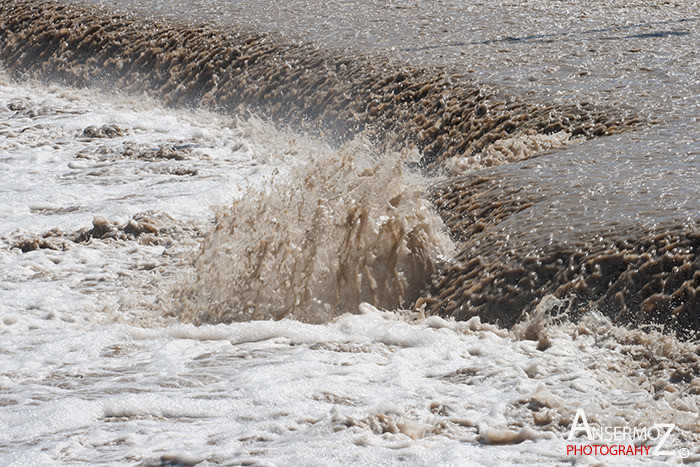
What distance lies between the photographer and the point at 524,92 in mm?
7191

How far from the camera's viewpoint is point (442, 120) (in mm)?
7273

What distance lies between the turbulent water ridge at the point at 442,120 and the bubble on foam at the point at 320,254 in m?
0.23

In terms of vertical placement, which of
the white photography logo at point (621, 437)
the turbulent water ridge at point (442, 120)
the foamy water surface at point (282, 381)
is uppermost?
the turbulent water ridge at point (442, 120)

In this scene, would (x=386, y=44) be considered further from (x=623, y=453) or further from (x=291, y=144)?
(x=623, y=453)

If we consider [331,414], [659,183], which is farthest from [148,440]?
[659,183]

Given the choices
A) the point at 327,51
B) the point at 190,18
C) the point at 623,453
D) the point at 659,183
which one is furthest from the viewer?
the point at 190,18

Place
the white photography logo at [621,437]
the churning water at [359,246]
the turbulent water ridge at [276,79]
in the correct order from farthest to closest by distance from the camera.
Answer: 1. the turbulent water ridge at [276,79]
2. the churning water at [359,246]
3. the white photography logo at [621,437]

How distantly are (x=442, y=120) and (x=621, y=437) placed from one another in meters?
4.90

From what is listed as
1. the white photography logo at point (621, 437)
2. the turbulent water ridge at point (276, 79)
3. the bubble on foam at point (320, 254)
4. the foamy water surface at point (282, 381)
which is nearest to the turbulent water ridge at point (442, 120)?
the turbulent water ridge at point (276, 79)

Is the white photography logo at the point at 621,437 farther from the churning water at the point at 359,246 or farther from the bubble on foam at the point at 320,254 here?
the bubble on foam at the point at 320,254

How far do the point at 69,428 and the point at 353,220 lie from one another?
232 centimetres

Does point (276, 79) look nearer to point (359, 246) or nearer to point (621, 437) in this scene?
point (359, 246)

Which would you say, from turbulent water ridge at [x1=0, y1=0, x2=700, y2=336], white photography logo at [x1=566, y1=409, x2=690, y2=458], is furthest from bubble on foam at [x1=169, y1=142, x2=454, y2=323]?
white photography logo at [x1=566, y1=409, x2=690, y2=458]

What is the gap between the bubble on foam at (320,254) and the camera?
4508 mm
